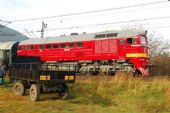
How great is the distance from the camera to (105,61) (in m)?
25.4

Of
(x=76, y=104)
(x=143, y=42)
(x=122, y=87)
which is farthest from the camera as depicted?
(x=143, y=42)

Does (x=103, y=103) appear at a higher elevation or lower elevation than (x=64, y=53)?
Answer: lower

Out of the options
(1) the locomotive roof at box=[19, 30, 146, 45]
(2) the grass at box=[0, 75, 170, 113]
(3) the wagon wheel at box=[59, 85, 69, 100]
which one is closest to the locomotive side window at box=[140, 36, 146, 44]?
(1) the locomotive roof at box=[19, 30, 146, 45]

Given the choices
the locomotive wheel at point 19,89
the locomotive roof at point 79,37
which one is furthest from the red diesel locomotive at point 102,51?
the locomotive wheel at point 19,89

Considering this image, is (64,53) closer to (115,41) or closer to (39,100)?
(115,41)

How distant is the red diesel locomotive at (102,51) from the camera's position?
24.0 meters

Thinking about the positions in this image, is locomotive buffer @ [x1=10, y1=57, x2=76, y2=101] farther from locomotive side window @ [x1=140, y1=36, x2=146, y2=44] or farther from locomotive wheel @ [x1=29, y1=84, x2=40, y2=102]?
locomotive side window @ [x1=140, y1=36, x2=146, y2=44]

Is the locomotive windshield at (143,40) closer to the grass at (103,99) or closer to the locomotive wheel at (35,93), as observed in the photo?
the grass at (103,99)

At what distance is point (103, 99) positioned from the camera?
14859mm

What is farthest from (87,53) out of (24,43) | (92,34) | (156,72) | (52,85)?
(52,85)

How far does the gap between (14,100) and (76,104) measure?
3151mm

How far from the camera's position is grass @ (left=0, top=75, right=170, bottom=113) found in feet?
41.5

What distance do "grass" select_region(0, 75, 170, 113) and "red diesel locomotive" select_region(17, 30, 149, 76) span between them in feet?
20.4

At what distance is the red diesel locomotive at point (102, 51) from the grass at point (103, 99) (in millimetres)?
6213
